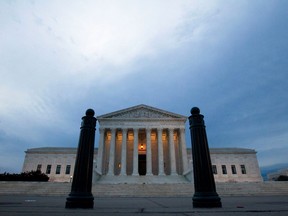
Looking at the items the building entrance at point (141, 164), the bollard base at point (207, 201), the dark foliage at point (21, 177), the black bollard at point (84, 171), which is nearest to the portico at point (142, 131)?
the building entrance at point (141, 164)

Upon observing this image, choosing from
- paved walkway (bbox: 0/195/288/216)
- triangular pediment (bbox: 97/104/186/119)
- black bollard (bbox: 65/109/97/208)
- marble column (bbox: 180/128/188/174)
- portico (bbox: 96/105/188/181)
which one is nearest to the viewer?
paved walkway (bbox: 0/195/288/216)

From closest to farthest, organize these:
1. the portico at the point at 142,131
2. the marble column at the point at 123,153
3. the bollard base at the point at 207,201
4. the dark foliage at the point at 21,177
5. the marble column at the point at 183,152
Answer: the bollard base at the point at 207,201, the dark foliage at the point at 21,177, the marble column at the point at 123,153, the marble column at the point at 183,152, the portico at the point at 142,131

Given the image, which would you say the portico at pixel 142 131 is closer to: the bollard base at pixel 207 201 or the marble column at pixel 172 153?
the marble column at pixel 172 153

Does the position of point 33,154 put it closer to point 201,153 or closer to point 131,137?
point 131,137

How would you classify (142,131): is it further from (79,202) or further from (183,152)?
(79,202)

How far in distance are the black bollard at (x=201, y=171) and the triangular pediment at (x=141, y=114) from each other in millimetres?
35280

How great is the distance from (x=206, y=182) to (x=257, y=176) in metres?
56.8

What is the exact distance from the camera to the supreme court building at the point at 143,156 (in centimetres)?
3709

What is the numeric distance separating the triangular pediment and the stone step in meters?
20.1

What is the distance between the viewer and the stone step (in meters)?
19.5

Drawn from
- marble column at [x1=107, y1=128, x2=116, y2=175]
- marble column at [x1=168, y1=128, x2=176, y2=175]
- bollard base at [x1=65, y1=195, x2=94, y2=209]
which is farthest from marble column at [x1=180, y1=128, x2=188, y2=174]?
bollard base at [x1=65, y1=195, x2=94, y2=209]

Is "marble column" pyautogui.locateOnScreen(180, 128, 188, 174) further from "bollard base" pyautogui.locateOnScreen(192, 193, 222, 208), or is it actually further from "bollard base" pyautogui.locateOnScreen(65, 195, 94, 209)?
"bollard base" pyautogui.locateOnScreen(65, 195, 94, 209)

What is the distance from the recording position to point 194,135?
559 cm

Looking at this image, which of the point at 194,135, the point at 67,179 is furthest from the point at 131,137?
the point at 194,135
